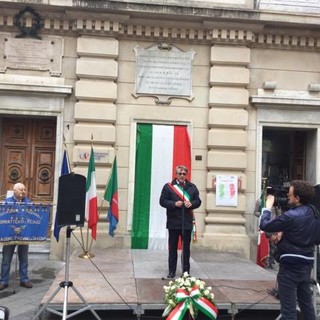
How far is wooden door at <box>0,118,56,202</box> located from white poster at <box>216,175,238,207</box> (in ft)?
12.9

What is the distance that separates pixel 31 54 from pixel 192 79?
375 centimetres

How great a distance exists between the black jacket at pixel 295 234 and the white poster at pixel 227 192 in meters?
5.23

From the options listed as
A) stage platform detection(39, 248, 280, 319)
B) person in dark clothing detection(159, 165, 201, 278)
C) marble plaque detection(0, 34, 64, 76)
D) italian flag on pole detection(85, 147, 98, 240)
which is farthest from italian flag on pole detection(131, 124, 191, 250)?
person in dark clothing detection(159, 165, 201, 278)

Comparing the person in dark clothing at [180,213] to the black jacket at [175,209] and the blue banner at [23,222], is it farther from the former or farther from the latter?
the blue banner at [23,222]

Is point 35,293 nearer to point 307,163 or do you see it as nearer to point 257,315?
point 257,315

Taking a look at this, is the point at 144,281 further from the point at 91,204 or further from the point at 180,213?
the point at 91,204

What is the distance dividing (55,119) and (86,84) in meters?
1.20

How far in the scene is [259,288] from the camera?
677 centimetres

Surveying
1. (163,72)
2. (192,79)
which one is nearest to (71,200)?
(163,72)

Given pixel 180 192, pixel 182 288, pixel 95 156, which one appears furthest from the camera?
pixel 95 156

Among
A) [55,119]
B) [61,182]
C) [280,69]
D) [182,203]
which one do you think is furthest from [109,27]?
[61,182]

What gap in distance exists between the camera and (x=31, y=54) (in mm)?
10055

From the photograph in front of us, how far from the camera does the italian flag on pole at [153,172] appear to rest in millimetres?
10133

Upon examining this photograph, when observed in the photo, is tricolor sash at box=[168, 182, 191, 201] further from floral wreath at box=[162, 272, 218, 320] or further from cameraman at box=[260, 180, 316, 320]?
cameraman at box=[260, 180, 316, 320]
